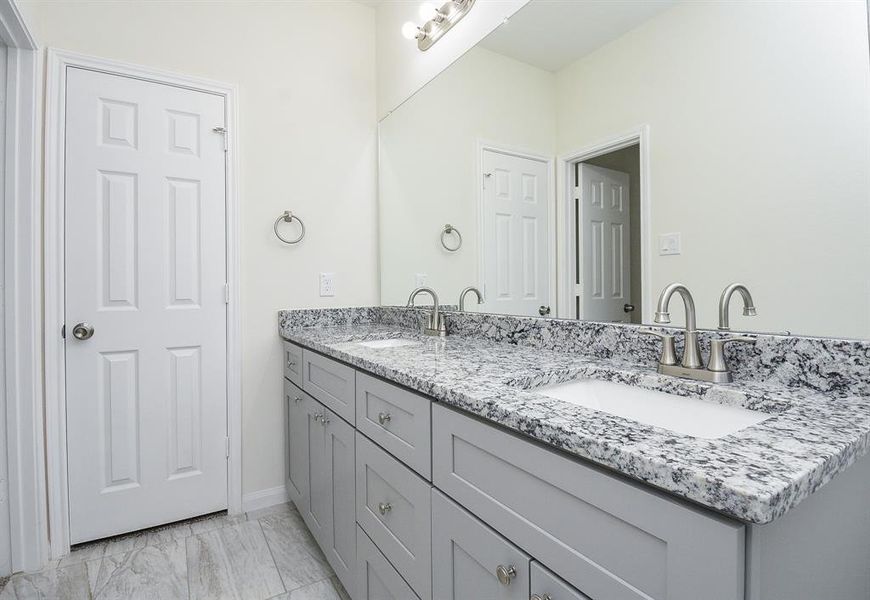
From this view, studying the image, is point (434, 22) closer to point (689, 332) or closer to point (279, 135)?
point (279, 135)

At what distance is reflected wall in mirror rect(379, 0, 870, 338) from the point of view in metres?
0.82

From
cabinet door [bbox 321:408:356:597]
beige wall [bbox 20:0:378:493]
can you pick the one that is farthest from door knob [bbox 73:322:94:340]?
cabinet door [bbox 321:408:356:597]

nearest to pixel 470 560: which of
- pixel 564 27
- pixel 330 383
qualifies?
pixel 330 383

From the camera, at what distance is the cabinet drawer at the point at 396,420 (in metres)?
0.95

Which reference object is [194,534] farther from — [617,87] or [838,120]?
[838,120]

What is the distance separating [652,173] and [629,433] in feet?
2.57

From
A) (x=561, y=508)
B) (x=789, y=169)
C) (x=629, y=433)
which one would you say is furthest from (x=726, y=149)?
(x=561, y=508)

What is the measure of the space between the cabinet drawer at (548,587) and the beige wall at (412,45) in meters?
1.61

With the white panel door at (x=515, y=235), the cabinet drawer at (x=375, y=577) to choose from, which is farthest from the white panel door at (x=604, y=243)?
the cabinet drawer at (x=375, y=577)

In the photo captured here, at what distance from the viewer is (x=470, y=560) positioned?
2.68 ft

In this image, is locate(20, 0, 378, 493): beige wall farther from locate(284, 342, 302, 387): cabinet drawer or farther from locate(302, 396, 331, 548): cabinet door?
locate(302, 396, 331, 548): cabinet door

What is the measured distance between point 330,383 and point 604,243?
0.99 metres

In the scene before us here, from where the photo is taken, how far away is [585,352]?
4.15 ft

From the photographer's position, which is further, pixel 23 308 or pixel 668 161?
pixel 23 308
